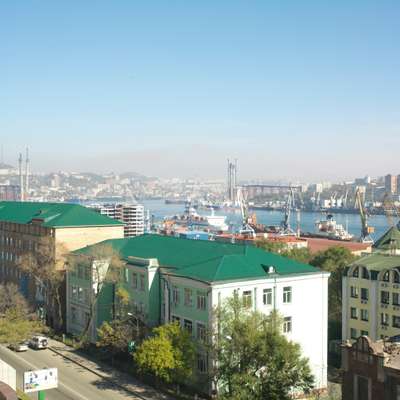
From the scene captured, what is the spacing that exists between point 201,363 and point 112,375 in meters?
Result: 3.32

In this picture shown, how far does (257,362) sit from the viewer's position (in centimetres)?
1731

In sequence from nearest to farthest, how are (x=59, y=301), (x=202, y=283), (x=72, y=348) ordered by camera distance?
(x=202, y=283) → (x=72, y=348) → (x=59, y=301)

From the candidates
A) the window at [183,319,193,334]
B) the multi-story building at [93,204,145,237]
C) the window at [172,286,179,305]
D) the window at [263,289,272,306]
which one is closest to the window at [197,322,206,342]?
the window at [183,319,193,334]

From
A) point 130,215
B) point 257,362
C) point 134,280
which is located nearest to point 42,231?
point 134,280

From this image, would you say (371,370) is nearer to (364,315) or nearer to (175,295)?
(175,295)

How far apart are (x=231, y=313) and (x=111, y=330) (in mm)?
5403

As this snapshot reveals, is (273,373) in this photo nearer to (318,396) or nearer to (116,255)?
(318,396)

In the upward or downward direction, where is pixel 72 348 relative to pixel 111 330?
downward

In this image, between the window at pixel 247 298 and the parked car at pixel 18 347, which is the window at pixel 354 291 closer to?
the window at pixel 247 298

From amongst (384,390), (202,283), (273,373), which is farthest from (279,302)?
(384,390)

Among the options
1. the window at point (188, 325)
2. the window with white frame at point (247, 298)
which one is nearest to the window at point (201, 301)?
the window at point (188, 325)

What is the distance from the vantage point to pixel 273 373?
55.5 feet

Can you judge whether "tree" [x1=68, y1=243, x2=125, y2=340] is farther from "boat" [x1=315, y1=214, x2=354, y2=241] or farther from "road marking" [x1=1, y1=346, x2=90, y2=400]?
"boat" [x1=315, y1=214, x2=354, y2=241]

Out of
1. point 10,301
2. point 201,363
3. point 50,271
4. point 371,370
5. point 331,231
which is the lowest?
point 331,231
